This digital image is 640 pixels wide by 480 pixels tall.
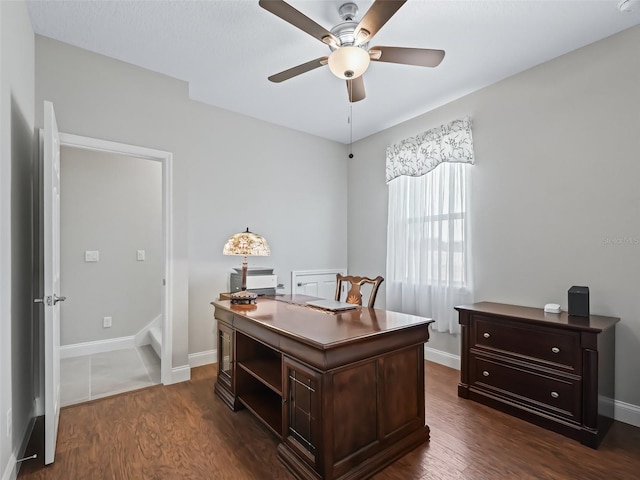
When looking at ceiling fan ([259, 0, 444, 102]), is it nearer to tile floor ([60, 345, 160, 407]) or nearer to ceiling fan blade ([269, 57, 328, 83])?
ceiling fan blade ([269, 57, 328, 83])

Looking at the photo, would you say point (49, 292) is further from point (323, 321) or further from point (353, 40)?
point (353, 40)

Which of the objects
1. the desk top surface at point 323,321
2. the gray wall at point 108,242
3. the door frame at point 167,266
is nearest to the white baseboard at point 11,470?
the door frame at point 167,266

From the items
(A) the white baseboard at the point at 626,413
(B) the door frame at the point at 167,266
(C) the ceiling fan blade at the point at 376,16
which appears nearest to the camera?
(C) the ceiling fan blade at the point at 376,16

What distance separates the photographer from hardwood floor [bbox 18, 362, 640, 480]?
1.81 meters

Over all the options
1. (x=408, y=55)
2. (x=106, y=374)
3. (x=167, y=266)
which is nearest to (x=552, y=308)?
(x=408, y=55)

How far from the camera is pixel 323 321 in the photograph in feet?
6.74

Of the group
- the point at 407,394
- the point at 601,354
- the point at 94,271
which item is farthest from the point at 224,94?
the point at 601,354

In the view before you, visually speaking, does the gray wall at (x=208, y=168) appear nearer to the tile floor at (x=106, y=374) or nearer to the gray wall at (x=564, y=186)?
the tile floor at (x=106, y=374)

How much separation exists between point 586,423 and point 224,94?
398cm

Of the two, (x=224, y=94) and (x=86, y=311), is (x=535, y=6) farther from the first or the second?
(x=86, y=311)

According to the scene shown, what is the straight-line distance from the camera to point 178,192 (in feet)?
10.2

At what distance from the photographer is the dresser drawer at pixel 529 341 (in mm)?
2188

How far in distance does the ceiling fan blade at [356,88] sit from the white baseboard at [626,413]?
291cm

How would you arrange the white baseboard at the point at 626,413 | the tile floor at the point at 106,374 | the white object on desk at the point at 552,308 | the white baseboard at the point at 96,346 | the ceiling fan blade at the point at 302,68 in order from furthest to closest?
the white baseboard at the point at 96,346 → the tile floor at the point at 106,374 → the white object on desk at the point at 552,308 → the white baseboard at the point at 626,413 → the ceiling fan blade at the point at 302,68
